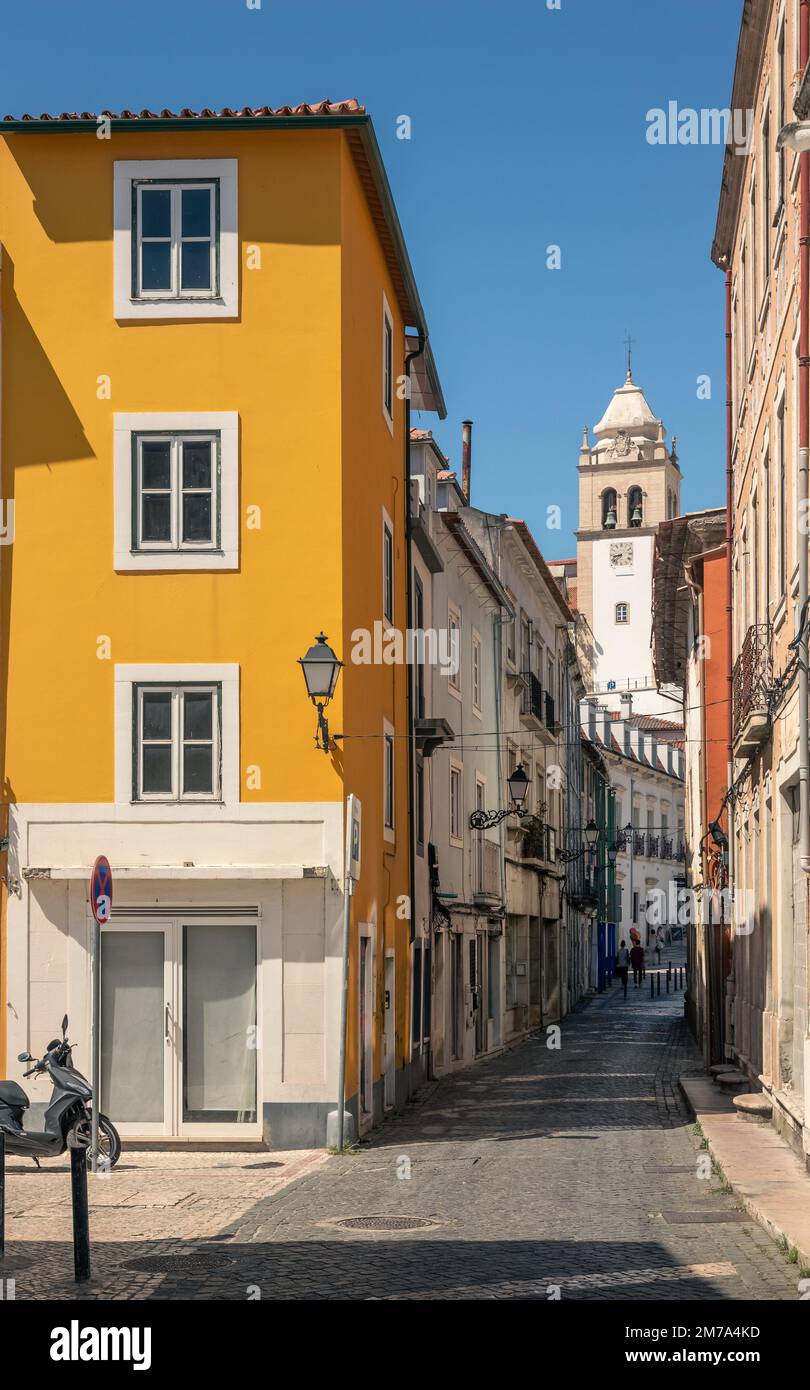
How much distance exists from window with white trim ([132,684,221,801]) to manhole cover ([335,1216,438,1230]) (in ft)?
20.1

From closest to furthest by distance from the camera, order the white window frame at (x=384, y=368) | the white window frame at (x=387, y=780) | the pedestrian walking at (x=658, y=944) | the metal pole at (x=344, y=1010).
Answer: the metal pole at (x=344, y=1010)
the white window frame at (x=387, y=780)
the white window frame at (x=384, y=368)
the pedestrian walking at (x=658, y=944)

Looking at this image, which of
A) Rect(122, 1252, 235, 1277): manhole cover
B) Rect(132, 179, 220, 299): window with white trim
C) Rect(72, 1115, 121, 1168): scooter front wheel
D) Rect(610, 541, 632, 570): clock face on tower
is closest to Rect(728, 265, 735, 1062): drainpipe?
Rect(132, 179, 220, 299): window with white trim

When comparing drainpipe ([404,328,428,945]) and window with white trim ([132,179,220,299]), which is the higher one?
window with white trim ([132,179,220,299])

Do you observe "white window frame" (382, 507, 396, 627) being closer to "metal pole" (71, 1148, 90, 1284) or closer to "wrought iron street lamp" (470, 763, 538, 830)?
"wrought iron street lamp" (470, 763, 538, 830)

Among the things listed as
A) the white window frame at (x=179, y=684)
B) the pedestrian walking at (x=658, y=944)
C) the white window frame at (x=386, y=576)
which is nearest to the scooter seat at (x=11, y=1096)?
the white window frame at (x=179, y=684)

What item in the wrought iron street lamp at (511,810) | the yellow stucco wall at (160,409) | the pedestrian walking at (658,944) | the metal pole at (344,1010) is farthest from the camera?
the pedestrian walking at (658,944)

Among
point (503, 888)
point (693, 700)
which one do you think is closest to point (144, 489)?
point (503, 888)

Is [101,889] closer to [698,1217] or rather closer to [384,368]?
[698,1217]

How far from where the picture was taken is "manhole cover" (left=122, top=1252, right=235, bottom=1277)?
1028 cm

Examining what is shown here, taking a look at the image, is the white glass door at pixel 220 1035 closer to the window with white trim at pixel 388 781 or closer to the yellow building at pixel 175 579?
the yellow building at pixel 175 579

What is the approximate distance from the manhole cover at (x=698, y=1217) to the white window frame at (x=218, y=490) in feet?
27.1

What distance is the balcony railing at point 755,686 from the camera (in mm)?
18078

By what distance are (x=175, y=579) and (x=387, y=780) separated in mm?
4849

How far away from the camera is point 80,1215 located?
9.74 meters
